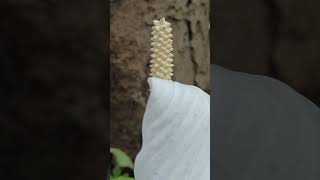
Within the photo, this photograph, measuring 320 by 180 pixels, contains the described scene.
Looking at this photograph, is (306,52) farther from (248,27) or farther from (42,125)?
(42,125)

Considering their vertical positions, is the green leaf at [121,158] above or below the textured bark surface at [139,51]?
below

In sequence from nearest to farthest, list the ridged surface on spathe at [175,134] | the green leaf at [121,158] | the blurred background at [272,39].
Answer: the blurred background at [272,39] → the ridged surface on spathe at [175,134] → the green leaf at [121,158]

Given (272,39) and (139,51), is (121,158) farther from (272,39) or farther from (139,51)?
(272,39)

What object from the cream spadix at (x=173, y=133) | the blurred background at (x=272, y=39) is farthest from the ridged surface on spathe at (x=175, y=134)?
the blurred background at (x=272, y=39)

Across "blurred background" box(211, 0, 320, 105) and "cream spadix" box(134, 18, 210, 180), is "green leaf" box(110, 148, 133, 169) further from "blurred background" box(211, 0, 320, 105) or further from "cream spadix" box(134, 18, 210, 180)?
"blurred background" box(211, 0, 320, 105)

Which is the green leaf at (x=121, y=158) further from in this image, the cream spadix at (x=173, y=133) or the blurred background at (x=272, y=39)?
the blurred background at (x=272, y=39)

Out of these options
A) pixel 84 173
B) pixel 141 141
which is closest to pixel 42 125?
pixel 84 173

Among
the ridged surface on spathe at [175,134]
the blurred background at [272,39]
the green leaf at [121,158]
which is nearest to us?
the blurred background at [272,39]
